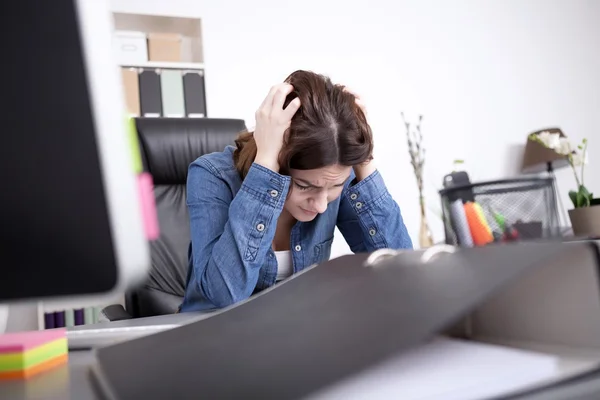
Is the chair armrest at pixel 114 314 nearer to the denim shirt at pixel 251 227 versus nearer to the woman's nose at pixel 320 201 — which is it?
the denim shirt at pixel 251 227

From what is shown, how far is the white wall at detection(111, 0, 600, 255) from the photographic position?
2.83 meters

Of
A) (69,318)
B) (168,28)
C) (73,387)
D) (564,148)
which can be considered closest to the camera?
(73,387)

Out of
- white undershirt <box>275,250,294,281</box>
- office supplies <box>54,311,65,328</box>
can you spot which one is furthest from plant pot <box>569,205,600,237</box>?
office supplies <box>54,311,65,328</box>

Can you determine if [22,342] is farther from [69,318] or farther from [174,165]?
[69,318]

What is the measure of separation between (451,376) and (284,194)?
32.2 inches

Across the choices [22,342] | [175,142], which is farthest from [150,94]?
[22,342]

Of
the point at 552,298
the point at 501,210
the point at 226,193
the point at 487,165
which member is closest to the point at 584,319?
the point at 552,298

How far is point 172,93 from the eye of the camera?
260cm

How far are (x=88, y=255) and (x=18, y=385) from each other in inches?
7.2

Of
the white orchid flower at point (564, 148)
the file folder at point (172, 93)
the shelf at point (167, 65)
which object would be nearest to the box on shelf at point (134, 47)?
the shelf at point (167, 65)

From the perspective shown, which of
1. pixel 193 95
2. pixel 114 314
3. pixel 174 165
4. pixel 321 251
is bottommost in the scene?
pixel 114 314

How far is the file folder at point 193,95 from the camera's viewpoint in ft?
8.61

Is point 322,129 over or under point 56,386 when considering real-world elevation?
over

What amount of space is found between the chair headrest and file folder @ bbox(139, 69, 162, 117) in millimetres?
959
